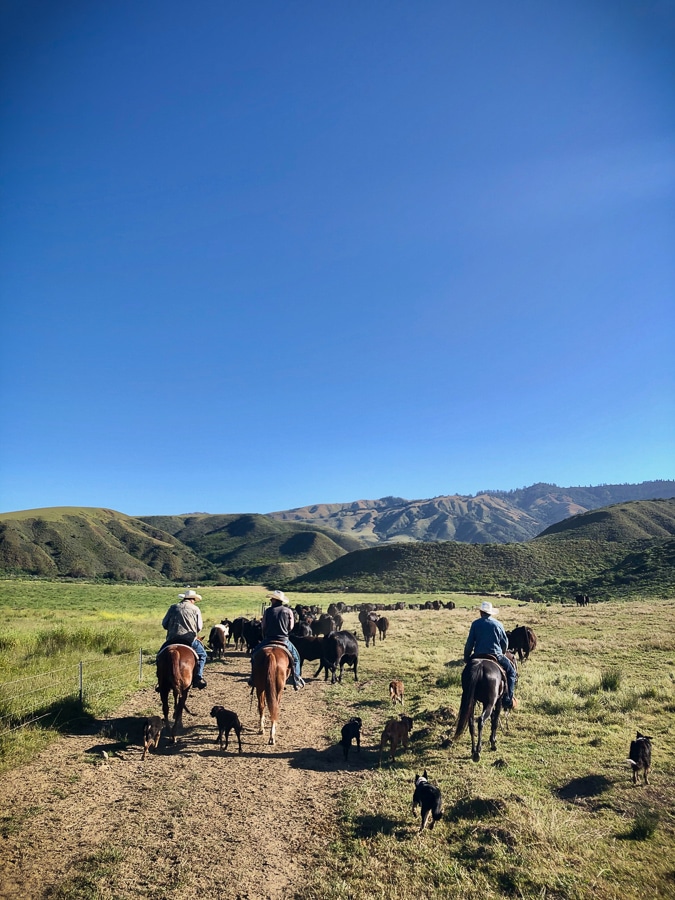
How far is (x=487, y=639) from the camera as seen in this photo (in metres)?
9.44

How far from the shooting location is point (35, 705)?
10344 mm

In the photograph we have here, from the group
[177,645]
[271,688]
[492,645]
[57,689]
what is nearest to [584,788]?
[492,645]

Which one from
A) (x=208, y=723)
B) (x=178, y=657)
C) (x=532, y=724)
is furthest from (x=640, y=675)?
(x=178, y=657)

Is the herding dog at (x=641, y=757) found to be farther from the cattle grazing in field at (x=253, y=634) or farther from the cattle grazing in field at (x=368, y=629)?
the cattle grazing in field at (x=368, y=629)

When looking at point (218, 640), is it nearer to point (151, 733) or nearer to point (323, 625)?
point (323, 625)

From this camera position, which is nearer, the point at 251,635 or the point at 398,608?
the point at 251,635

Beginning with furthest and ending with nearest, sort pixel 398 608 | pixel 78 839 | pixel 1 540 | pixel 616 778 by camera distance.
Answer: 1. pixel 1 540
2. pixel 398 608
3. pixel 616 778
4. pixel 78 839

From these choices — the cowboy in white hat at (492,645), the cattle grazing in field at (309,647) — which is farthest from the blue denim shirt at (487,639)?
the cattle grazing in field at (309,647)

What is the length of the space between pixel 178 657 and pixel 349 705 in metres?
4.94

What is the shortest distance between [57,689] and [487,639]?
10.3 meters

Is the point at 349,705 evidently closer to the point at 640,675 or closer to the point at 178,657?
the point at 178,657

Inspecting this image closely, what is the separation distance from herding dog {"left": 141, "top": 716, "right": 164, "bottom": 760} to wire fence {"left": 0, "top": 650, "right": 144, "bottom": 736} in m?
2.50

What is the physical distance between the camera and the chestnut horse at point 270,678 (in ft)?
31.1

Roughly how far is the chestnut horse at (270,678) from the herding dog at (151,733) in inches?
73.4
